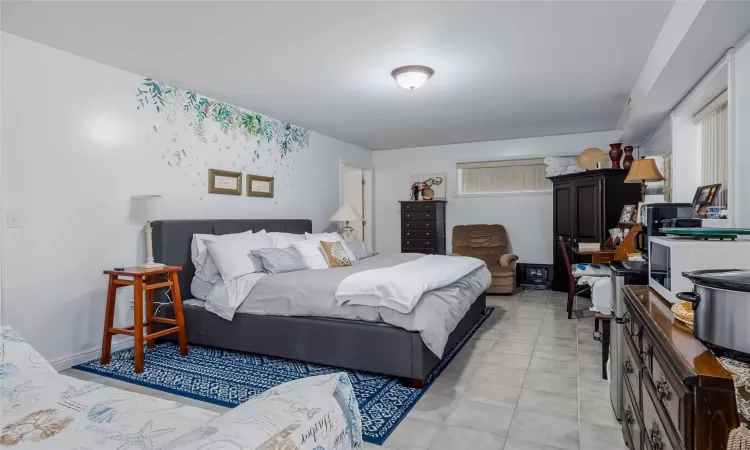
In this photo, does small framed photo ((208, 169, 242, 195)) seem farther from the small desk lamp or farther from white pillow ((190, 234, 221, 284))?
the small desk lamp

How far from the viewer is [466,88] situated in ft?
13.1

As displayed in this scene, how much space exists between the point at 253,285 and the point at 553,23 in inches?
112

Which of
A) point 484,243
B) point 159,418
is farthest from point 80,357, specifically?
point 484,243

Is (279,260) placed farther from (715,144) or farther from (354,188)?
(354,188)

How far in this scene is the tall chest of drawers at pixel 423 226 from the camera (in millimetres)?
6820

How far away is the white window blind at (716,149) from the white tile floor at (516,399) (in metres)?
1.57

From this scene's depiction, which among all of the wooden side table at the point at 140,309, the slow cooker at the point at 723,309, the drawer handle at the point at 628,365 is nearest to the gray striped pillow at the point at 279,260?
the wooden side table at the point at 140,309

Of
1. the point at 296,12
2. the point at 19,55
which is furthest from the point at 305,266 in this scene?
the point at 19,55

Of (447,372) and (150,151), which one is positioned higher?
(150,151)

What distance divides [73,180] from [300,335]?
6.71ft

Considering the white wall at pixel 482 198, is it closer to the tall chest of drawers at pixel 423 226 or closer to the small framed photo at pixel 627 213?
the tall chest of drawers at pixel 423 226

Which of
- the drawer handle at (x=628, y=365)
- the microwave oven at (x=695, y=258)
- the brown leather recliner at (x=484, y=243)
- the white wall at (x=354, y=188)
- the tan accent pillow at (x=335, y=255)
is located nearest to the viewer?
the microwave oven at (x=695, y=258)

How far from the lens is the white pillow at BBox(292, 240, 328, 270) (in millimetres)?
4035

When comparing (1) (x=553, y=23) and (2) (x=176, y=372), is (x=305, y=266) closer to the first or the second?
(2) (x=176, y=372)
